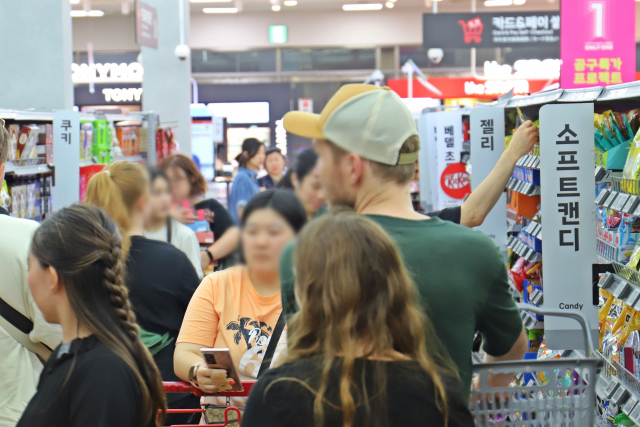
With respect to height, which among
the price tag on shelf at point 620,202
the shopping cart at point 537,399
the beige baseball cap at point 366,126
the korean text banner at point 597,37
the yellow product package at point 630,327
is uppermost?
the korean text banner at point 597,37

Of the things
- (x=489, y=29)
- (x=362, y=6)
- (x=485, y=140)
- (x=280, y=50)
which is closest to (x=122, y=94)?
(x=280, y=50)

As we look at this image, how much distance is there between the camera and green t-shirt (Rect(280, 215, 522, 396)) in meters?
1.31

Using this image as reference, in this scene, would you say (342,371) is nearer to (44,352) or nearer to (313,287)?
(313,287)

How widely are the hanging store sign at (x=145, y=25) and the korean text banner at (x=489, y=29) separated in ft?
12.6

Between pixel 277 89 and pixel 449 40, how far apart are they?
8.36m

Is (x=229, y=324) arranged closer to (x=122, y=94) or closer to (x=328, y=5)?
(x=328, y=5)

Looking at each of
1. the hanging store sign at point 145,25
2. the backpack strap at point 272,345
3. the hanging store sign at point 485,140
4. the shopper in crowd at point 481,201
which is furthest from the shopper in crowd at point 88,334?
the hanging store sign at point 145,25

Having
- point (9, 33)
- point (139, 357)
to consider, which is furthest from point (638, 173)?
point (9, 33)

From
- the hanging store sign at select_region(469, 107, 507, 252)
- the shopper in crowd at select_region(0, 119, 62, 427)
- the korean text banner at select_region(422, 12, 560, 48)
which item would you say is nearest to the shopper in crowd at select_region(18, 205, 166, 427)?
the shopper in crowd at select_region(0, 119, 62, 427)

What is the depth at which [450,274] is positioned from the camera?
1.32m

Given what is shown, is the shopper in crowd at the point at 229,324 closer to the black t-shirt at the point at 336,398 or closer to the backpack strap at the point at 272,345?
the backpack strap at the point at 272,345

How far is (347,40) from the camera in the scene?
17469 millimetres

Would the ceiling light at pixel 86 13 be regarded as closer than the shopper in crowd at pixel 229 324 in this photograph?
No

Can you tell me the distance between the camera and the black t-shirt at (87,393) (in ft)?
4.42
